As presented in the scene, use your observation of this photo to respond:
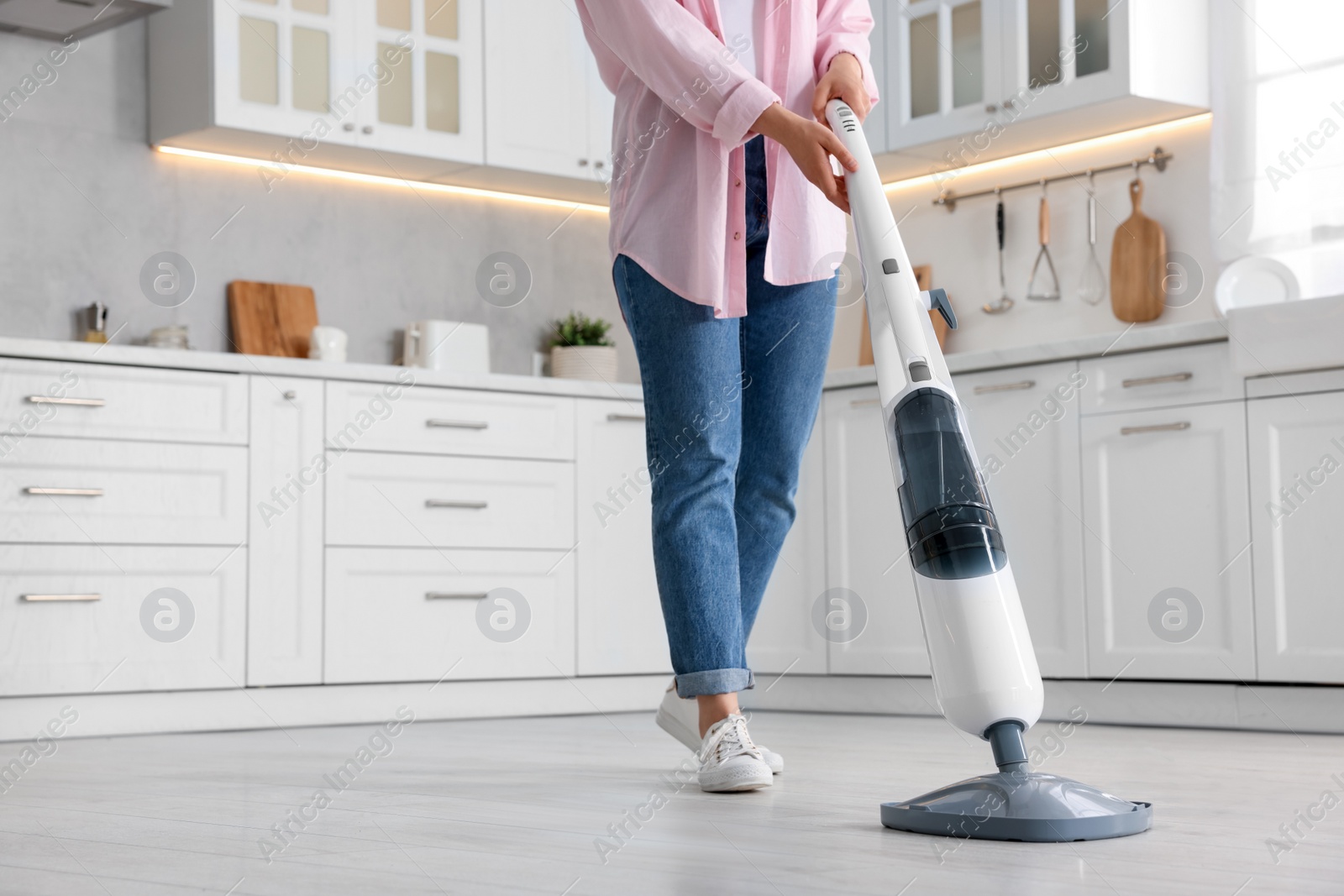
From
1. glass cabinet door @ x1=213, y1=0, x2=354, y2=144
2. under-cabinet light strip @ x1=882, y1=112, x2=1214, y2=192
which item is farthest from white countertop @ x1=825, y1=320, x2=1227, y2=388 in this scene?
glass cabinet door @ x1=213, y1=0, x2=354, y2=144

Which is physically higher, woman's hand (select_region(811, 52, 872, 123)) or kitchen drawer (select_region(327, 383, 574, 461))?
woman's hand (select_region(811, 52, 872, 123))

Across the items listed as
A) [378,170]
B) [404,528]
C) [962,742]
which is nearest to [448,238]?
[378,170]

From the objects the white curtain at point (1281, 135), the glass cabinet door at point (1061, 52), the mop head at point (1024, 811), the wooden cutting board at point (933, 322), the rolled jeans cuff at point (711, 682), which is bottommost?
the mop head at point (1024, 811)

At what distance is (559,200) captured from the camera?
4.35 metres

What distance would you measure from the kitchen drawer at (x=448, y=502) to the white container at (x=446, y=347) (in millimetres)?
Answer: 483

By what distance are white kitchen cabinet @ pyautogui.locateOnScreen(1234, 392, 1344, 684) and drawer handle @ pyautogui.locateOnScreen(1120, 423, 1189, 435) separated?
143 millimetres

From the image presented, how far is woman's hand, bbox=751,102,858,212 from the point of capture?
1606 millimetres

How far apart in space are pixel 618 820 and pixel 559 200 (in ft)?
10.0

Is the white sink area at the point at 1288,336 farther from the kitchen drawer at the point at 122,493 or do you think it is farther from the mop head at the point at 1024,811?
Result: the kitchen drawer at the point at 122,493

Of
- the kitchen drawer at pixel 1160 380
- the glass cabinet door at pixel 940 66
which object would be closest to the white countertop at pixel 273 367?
the glass cabinet door at pixel 940 66

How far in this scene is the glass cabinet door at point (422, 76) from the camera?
372 centimetres

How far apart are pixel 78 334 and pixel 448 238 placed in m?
1.04

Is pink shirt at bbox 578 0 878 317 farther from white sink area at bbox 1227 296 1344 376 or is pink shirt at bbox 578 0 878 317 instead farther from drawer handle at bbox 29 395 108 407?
drawer handle at bbox 29 395 108 407

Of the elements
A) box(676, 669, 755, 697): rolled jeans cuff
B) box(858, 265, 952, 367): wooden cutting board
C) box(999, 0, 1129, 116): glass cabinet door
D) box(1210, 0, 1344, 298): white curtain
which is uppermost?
box(999, 0, 1129, 116): glass cabinet door
